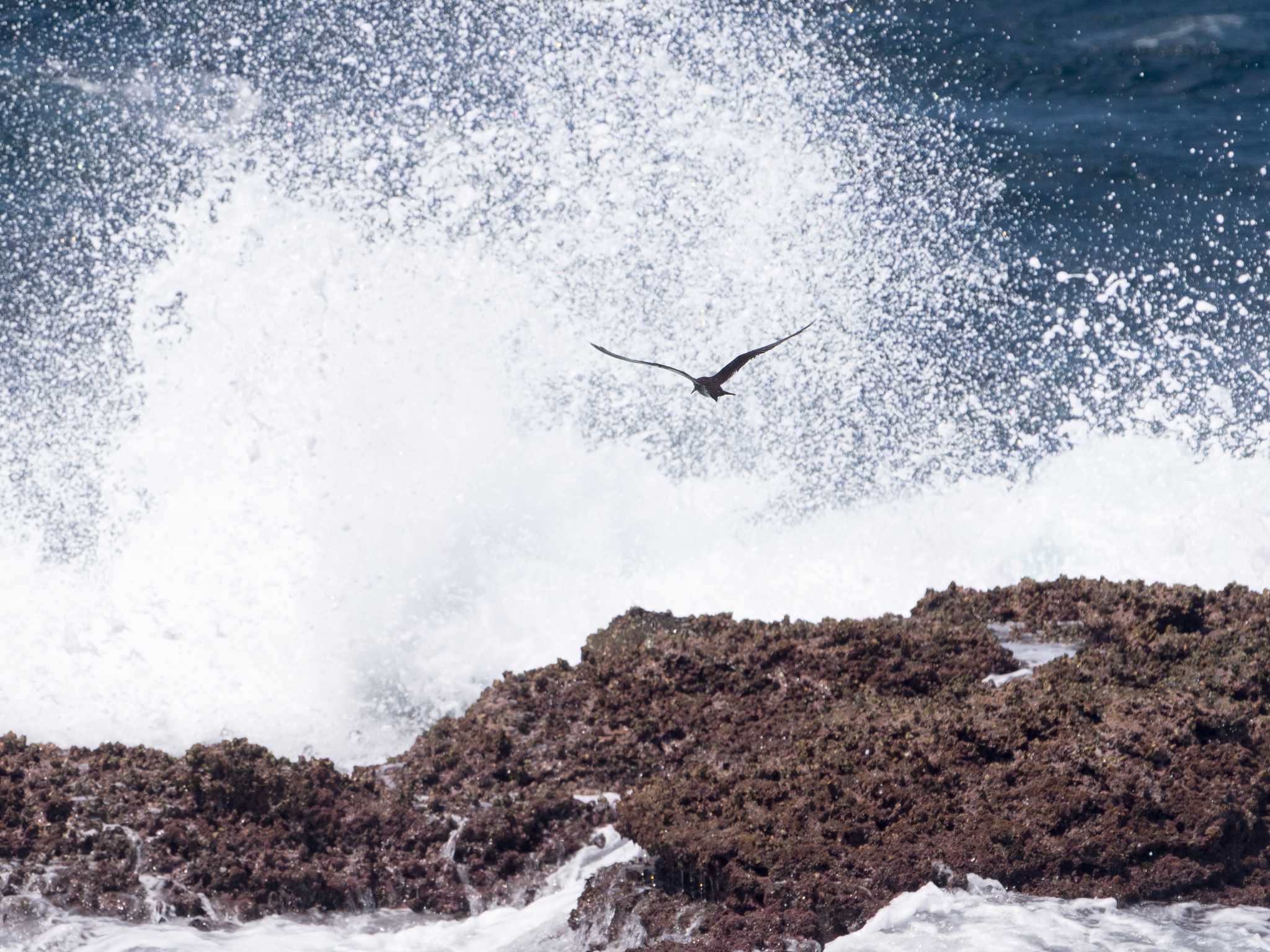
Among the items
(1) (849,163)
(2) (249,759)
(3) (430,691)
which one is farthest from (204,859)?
(1) (849,163)

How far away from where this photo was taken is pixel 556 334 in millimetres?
16672

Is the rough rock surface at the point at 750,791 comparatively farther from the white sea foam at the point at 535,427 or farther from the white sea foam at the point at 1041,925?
the white sea foam at the point at 535,427

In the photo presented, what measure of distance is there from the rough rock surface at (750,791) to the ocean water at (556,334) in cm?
333

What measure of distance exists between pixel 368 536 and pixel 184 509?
6.80 ft

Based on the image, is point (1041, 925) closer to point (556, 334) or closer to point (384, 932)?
point (384, 932)

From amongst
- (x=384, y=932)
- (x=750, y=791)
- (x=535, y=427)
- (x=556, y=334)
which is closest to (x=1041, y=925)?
(x=750, y=791)

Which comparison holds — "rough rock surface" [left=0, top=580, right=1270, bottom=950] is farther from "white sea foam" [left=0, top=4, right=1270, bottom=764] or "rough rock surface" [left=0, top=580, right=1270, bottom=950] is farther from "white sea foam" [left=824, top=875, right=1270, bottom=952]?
"white sea foam" [left=0, top=4, right=1270, bottom=764]

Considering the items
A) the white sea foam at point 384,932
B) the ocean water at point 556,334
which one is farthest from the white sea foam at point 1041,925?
the ocean water at point 556,334

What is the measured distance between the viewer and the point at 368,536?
1423cm

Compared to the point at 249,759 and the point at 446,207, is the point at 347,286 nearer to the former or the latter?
the point at 446,207

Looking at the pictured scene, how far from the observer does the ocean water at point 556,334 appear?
44.8ft

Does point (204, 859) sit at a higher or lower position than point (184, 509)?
lower

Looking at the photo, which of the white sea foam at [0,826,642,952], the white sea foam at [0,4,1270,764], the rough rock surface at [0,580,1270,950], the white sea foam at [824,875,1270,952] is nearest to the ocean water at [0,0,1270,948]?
the white sea foam at [0,4,1270,764]

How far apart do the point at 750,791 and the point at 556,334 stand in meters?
9.95
